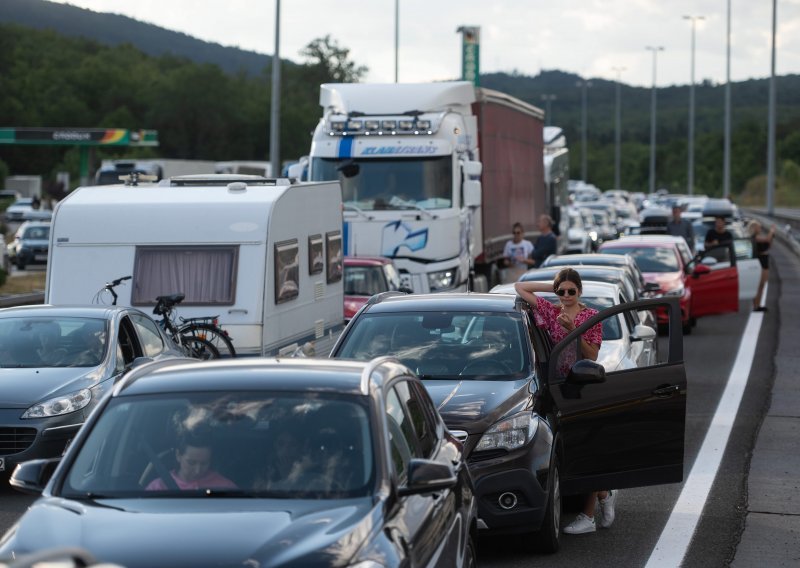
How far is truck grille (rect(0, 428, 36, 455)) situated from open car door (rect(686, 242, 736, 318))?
15.7 metres

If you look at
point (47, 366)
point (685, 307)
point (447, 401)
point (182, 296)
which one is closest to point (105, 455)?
point (447, 401)

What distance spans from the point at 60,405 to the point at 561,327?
13.0 ft

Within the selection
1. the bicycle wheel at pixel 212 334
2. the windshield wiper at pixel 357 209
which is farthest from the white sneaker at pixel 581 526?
the windshield wiper at pixel 357 209

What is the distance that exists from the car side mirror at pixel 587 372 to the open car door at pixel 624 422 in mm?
65

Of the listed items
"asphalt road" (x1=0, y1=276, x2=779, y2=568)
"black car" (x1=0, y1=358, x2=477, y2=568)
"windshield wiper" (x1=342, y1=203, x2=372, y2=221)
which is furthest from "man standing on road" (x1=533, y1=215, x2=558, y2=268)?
"black car" (x1=0, y1=358, x2=477, y2=568)

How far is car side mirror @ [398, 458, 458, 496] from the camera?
5.90 metres

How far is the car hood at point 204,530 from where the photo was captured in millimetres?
5184

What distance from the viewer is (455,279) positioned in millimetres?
24203

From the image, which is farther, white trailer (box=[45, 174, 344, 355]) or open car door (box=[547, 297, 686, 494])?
white trailer (box=[45, 174, 344, 355])

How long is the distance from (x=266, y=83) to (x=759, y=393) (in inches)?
6409

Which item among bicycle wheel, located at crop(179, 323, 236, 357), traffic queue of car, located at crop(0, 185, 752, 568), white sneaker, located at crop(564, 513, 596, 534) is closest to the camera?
traffic queue of car, located at crop(0, 185, 752, 568)

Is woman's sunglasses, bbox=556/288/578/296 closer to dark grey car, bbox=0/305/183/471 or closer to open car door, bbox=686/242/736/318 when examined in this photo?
dark grey car, bbox=0/305/183/471

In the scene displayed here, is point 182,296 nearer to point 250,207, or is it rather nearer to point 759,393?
point 250,207

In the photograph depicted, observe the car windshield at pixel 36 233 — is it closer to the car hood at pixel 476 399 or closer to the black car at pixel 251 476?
the car hood at pixel 476 399
